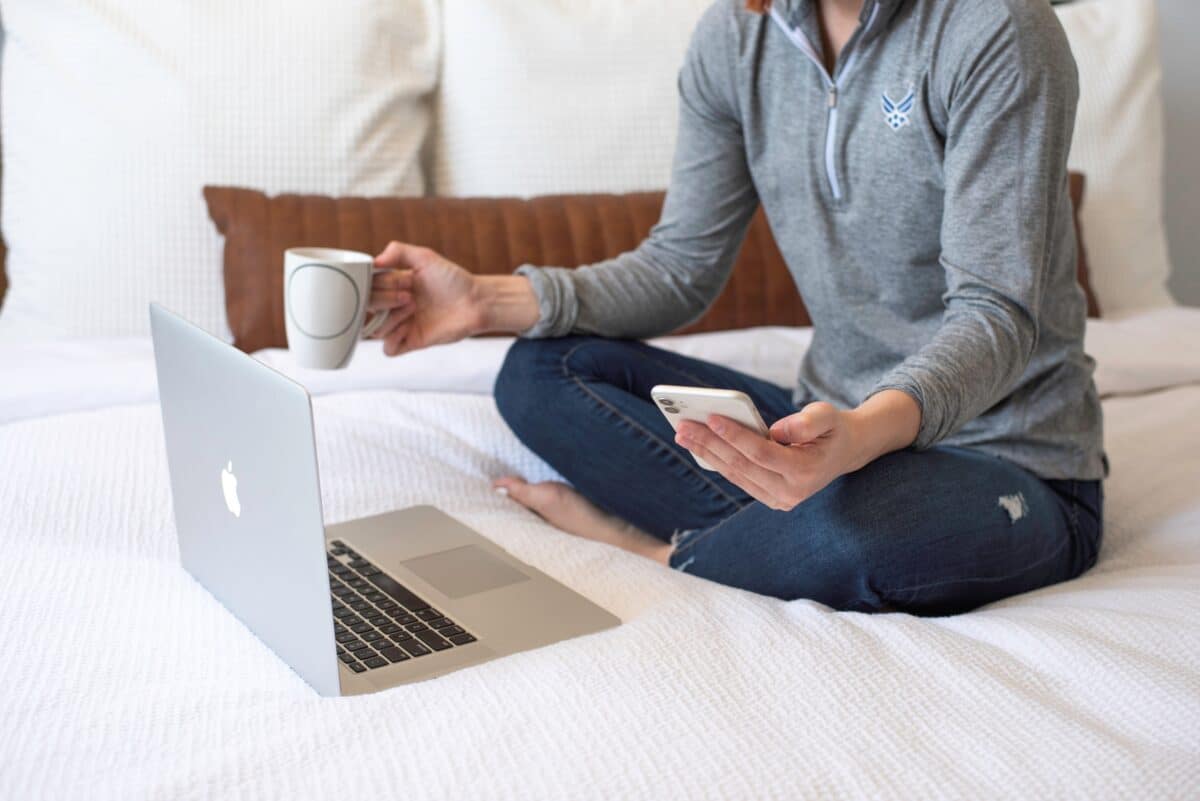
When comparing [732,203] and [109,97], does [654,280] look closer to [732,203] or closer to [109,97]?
[732,203]

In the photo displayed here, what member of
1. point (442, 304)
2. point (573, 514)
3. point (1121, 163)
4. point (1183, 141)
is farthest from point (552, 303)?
point (1183, 141)

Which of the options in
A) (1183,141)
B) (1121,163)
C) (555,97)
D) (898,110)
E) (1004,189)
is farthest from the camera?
(1183,141)

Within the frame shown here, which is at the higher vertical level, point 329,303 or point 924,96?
point 924,96

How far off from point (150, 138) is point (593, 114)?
2.17ft

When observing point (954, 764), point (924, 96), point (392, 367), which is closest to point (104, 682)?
point (954, 764)

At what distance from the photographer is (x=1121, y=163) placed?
2133 mm

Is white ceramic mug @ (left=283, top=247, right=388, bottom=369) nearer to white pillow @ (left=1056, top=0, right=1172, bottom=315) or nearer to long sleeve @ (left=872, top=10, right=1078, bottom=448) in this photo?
long sleeve @ (left=872, top=10, right=1078, bottom=448)

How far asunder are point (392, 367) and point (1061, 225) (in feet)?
2.62

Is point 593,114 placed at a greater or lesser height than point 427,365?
greater

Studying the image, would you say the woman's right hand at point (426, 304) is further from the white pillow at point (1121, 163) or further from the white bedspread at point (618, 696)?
the white pillow at point (1121, 163)

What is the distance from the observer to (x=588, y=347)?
140 cm

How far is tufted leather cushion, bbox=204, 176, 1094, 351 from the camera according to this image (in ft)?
5.65

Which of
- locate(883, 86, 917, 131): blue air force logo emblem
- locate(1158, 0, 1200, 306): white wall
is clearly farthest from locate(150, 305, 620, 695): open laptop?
locate(1158, 0, 1200, 306): white wall

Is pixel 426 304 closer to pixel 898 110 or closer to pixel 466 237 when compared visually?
pixel 466 237
